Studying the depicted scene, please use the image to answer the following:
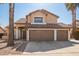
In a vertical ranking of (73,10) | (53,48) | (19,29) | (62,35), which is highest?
(73,10)

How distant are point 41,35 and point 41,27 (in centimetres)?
22

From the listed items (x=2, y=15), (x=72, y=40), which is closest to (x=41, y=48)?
(x=72, y=40)

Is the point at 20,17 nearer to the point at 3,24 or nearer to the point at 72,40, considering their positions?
the point at 3,24

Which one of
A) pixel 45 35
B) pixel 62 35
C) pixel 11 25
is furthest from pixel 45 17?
pixel 11 25

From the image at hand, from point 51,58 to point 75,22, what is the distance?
3.62 feet

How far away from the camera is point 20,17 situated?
23.7ft

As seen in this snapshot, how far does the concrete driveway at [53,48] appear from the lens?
7074 millimetres

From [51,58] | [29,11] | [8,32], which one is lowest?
[51,58]

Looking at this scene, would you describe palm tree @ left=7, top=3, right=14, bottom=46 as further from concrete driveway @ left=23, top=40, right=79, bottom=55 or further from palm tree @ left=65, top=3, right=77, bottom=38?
palm tree @ left=65, top=3, right=77, bottom=38

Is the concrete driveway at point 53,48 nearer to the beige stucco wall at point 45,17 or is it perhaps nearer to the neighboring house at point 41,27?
the neighboring house at point 41,27

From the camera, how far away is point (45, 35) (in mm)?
7418

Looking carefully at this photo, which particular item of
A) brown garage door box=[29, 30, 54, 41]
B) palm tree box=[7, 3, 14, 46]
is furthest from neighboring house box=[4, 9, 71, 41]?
palm tree box=[7, 3, 14, 46]

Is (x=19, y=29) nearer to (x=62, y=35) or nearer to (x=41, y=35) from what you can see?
(x=41, y=35)

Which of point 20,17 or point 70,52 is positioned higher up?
point 20,17
